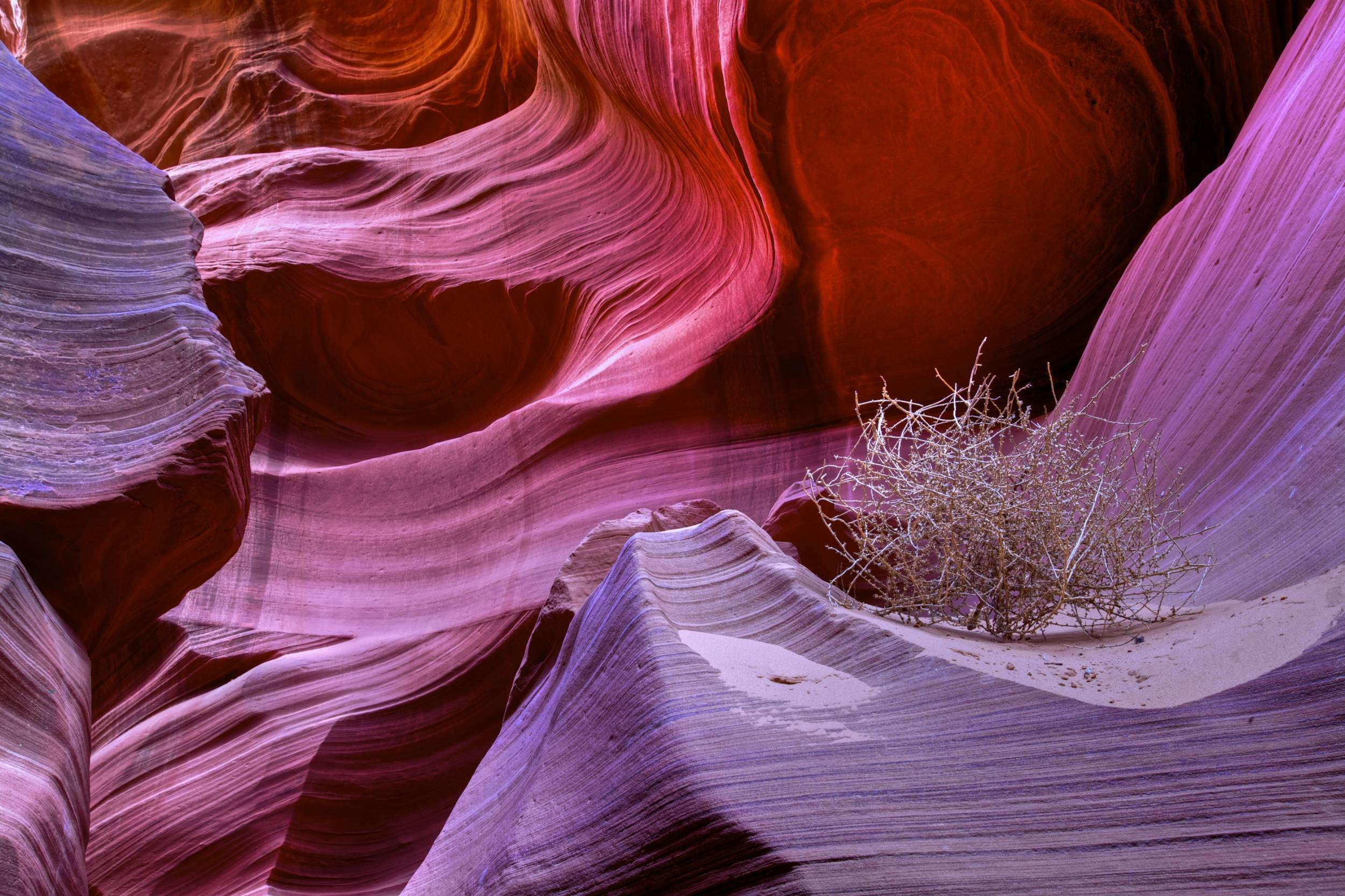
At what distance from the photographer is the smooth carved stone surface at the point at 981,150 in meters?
4.82

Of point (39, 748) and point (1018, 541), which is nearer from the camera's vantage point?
point (1018, 541)

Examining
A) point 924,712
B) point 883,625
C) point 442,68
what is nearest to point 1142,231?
point 883,625

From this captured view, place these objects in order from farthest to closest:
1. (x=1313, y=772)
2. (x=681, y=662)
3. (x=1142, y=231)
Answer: (x=1142, y=231)
(x=681, y=662)
(x=1313, y=772)

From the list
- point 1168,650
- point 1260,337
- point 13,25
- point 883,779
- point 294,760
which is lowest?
point 294,760

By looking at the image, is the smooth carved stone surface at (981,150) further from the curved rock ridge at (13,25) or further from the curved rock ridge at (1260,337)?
the curved rock ridge at (13,25)

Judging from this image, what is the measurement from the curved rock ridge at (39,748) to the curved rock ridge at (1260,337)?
3.40 meters

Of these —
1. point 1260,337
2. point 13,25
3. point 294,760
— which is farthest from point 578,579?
point 13,25

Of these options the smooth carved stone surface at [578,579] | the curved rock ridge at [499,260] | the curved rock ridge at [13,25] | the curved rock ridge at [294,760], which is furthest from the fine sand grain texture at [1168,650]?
the curved rock ridge at [13,25]

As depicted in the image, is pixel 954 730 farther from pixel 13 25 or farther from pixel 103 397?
pixel 13 25

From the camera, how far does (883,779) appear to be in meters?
1.92

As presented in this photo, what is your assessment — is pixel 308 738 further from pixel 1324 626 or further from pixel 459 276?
pixel 1324 626

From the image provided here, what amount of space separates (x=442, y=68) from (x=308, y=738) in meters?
6.64

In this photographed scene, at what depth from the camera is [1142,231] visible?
215 inches

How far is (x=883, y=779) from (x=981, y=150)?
4187 millimetres
